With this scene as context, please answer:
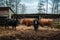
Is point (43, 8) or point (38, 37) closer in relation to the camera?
point (38, 37)

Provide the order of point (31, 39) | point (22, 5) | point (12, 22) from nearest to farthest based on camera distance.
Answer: point (31, 39)
point (12, 22)
point (22, 5)

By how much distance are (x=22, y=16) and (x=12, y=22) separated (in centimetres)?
1029

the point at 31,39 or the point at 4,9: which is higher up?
the point at 4,9

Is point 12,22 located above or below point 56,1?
below

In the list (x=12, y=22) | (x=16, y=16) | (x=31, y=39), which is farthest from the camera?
(x=16, y=16)

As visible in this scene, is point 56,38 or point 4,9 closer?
point 56,38

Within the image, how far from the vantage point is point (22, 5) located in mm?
43625

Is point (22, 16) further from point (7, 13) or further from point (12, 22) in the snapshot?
point (12, 22)

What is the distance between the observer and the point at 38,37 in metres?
14.9

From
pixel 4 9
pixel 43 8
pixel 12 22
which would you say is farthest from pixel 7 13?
pixel 43 8

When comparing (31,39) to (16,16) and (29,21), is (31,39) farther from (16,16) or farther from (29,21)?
(16,16)

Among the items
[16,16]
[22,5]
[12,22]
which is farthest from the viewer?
[22,5]

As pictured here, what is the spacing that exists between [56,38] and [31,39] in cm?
210

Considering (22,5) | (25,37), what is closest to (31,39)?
(25,37)
